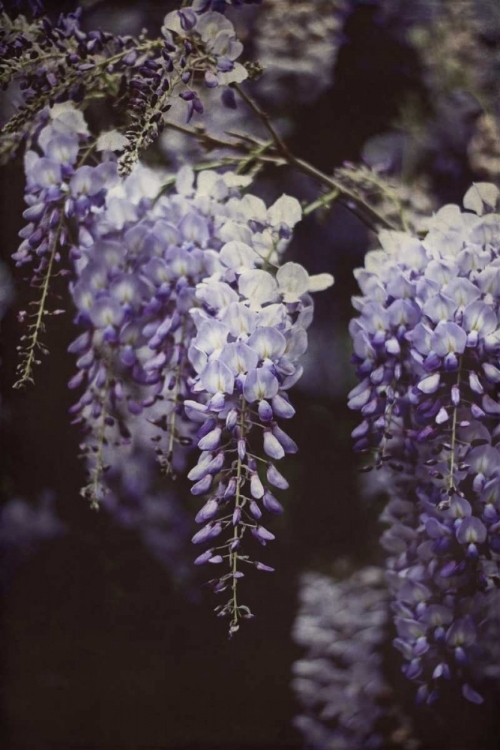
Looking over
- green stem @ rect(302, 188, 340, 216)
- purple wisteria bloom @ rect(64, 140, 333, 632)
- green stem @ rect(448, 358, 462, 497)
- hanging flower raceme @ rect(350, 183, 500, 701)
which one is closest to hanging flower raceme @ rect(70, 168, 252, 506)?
purple wisteria bloom @ rect(64, 140, 333, 632)

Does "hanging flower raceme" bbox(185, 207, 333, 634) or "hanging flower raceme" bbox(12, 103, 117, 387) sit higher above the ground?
"hanging flower raceme" bbox(12, 103, 117, 387)

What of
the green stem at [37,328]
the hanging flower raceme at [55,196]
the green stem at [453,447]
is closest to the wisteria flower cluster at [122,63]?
the hanging flower raceme at [55,196]

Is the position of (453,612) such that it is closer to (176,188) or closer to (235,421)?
(235,421)

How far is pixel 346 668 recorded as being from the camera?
51.1 inches

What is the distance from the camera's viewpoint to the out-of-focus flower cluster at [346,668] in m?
1.29

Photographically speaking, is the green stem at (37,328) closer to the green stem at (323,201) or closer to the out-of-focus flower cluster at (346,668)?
the green stem at (323,201)

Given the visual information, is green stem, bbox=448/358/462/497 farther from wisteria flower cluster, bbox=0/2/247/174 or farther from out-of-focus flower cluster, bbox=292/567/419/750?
wisteria flower cluster, bbox=0/2/247/174

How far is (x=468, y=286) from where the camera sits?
1.12 meters

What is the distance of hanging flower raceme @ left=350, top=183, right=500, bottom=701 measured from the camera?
1131 mm

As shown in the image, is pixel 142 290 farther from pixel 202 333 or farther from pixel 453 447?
pixel 453 447

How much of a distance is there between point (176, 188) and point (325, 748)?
37.1 inches

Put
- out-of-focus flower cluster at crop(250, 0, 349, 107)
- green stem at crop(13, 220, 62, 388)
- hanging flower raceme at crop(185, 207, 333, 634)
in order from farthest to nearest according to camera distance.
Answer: out-of-focus flower cluster at crop(250, 0, 349, 107) < green stem at crop(13, 220, 62, 388) < hanging flower raceme at crop(185, 207, 333, 634)

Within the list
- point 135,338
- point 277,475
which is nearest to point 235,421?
point 277,475

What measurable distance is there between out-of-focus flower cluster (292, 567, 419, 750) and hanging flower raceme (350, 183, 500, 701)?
49 mm
